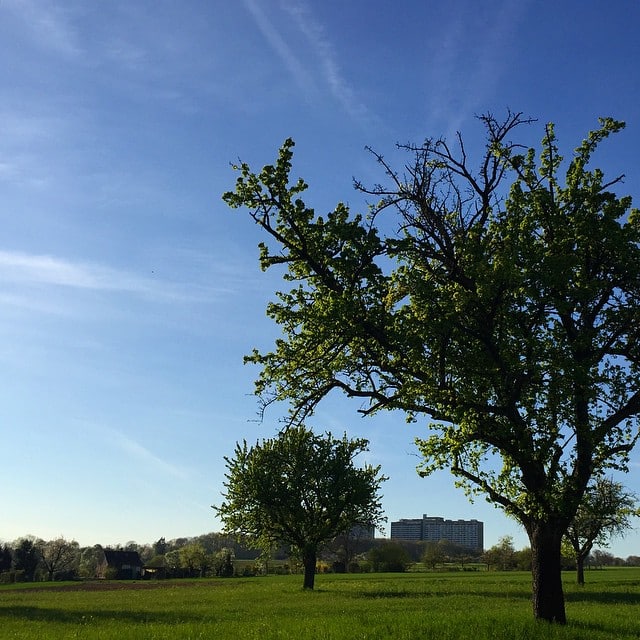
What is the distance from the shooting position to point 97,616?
31984 millimetres

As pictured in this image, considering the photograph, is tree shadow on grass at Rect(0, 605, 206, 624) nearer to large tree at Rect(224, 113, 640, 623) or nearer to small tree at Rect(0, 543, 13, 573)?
large tree at Rect(224, 113, 640, 623)

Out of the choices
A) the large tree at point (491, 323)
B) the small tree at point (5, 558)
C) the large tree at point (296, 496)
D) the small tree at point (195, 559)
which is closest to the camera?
the large tree at point (491, 323)

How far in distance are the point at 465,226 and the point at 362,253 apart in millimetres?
4773

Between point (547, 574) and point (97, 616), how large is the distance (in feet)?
71.3

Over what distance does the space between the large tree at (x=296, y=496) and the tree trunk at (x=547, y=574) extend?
3634 cm

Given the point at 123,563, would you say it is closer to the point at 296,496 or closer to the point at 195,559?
the point at 195,559

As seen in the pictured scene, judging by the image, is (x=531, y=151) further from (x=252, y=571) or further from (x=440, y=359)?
(x=252, y=571)

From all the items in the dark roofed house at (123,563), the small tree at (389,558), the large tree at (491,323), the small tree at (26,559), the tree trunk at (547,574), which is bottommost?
the dark roofed house at (123,563)

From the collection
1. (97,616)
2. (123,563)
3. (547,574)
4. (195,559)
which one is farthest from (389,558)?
(547,574)

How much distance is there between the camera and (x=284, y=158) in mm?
19875

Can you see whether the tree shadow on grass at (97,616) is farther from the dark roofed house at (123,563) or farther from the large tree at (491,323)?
the dark roofed house at (123,563)

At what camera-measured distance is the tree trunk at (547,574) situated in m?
21.7

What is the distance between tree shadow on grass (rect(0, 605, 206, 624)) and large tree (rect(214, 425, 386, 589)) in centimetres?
2186

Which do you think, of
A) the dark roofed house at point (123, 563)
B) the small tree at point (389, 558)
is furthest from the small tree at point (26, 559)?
the small tree at point (389, 558)
